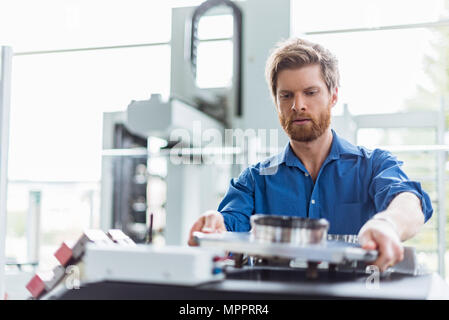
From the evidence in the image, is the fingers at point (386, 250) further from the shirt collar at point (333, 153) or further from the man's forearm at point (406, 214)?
the shirt collar at point (333, 153)

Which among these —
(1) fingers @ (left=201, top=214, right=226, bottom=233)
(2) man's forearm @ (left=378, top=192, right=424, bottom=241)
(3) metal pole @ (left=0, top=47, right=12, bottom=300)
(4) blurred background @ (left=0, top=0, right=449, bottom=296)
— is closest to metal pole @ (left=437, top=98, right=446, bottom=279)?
(4) blurred background @ (left=0, top=0, right=449, bottom=296)

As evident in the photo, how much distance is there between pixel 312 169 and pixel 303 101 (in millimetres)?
231

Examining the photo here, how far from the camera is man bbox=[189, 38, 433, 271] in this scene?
42.7 inches

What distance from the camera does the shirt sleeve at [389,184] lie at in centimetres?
94

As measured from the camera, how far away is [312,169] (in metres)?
1.24

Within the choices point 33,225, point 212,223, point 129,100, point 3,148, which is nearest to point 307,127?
point 212,223

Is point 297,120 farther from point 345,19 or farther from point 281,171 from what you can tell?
Result: point 345,19

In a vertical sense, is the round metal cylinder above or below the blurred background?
below

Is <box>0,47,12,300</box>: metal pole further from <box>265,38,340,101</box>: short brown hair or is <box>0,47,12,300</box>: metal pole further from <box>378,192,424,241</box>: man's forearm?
<box>378,192,424,241</box>: man's forearm

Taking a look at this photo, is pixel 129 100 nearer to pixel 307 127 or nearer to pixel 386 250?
pixel 307 127
